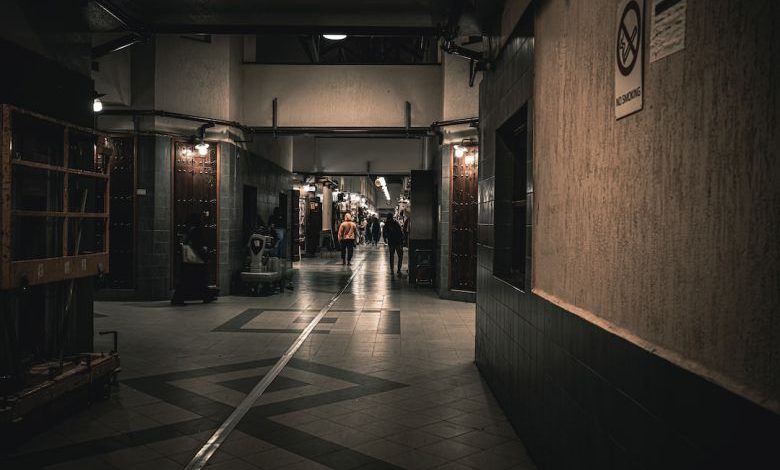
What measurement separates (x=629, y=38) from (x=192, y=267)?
10628mm

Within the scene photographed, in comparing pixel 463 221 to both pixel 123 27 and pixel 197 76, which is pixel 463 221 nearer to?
pixel 197 76

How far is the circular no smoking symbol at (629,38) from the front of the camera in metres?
2.48

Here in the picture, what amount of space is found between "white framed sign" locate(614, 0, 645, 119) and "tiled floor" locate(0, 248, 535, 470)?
8.78 ft

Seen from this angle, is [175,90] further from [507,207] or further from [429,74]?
[507,207]

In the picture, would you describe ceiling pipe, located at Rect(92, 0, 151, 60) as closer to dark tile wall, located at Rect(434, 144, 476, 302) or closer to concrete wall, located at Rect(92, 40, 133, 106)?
concrete wall, located at Rect(92, 40, 133, 106)

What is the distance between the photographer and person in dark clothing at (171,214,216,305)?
38.1 feet

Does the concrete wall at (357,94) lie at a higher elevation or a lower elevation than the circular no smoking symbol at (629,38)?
higher

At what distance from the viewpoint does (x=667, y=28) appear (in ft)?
7.22

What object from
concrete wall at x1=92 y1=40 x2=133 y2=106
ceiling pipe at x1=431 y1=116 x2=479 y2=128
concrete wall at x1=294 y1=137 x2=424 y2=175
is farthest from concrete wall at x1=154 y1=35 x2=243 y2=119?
concrete wall at x1=294 y1=137 x2=424 y2=175

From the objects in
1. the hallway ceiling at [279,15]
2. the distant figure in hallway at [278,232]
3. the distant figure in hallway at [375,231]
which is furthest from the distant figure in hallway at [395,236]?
the distant figure in hallway at [375,231]

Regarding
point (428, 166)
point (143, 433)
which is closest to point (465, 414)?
point (143, 433)

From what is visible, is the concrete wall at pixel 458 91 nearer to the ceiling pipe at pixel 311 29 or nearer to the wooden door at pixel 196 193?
the ceiling pipe at pixel 311 29

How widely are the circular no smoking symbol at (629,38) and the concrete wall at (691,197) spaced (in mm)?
166

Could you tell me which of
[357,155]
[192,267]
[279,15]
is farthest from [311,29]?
[357,155]
